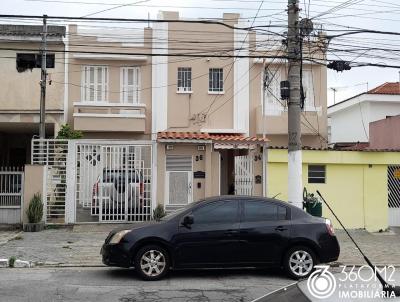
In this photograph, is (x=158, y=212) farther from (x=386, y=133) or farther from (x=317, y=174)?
(x=386, y=133)

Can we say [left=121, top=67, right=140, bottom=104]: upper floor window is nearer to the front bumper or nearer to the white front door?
the white front door

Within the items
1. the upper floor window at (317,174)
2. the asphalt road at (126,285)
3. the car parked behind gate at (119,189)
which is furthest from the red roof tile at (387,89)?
the asphalt road at (126,285)

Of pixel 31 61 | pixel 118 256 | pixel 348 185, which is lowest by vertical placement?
pixel 118 256

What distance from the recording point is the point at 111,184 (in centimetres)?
1772

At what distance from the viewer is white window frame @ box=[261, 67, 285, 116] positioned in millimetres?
25469

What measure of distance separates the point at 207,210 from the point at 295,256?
183 cm

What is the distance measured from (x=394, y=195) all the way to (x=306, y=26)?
760 centimetres

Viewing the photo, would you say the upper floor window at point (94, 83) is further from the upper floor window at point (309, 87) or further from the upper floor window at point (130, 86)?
the upper floor window at point (309, 87)

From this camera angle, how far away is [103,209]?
17.7 m

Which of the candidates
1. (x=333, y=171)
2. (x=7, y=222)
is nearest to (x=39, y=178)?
(x=7, y=222)

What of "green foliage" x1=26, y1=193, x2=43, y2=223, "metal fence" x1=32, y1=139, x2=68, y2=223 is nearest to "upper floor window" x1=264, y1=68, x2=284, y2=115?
"metal fence" x1=32, y1=139, x2=68, y2=223

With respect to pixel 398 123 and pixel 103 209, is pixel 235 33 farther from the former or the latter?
pixel 103 209

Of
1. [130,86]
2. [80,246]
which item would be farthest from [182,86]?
[80,246]

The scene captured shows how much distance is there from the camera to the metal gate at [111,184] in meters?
17.7
